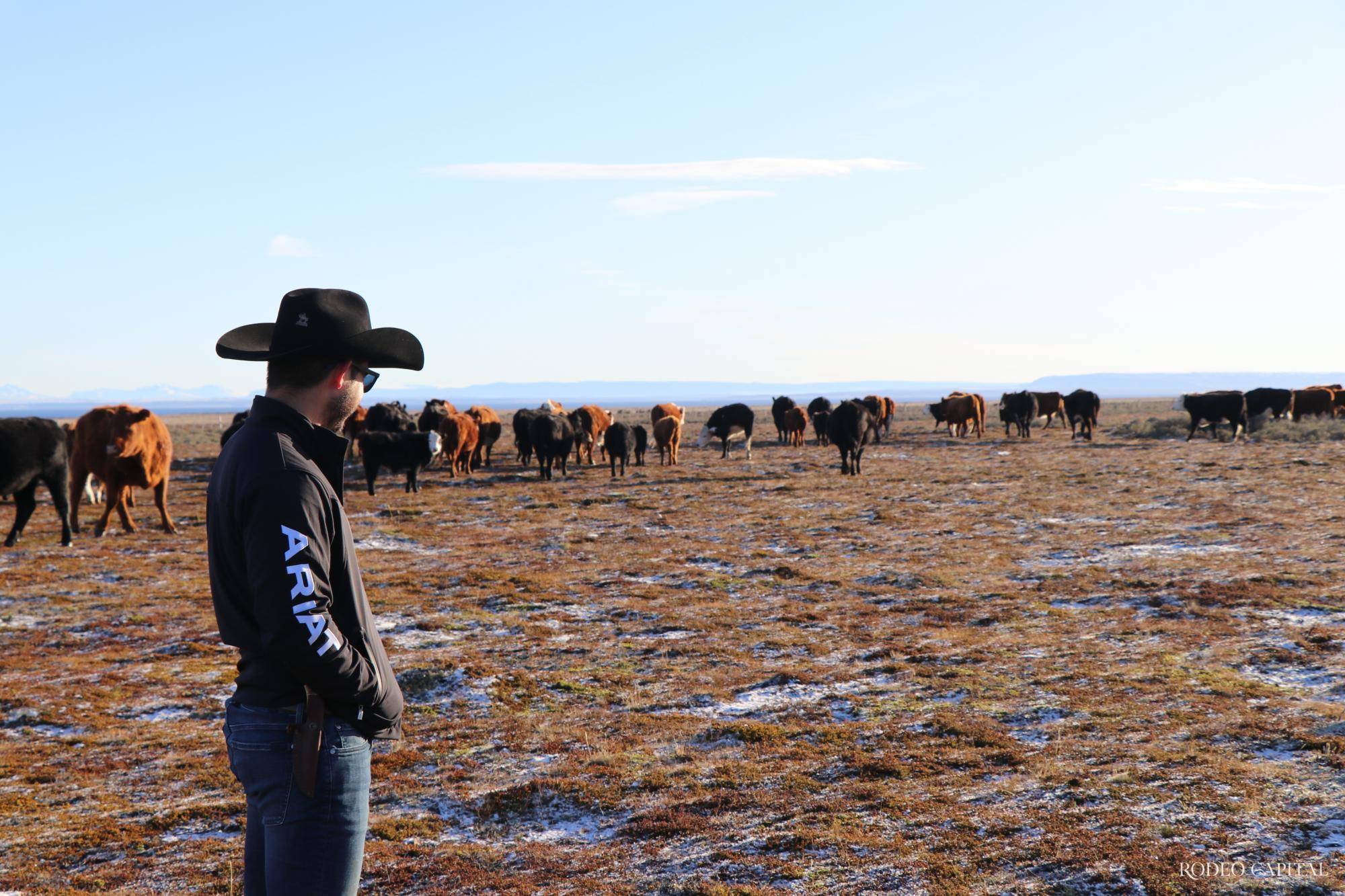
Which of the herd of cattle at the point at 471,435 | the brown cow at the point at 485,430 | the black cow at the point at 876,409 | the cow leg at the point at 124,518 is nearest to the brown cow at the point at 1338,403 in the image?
the herd of cattle at the point at 471,435

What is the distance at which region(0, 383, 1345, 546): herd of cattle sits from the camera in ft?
51.5

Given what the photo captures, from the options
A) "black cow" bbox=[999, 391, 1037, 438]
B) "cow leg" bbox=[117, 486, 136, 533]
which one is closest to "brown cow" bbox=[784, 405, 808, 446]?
"black cow" bbox=[999, 391, 1037, 438]

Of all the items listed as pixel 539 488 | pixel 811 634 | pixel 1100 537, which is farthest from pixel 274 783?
pixel 539 488

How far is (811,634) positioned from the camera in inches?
386

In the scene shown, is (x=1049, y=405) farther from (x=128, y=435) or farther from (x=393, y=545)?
(x=128, y=435)

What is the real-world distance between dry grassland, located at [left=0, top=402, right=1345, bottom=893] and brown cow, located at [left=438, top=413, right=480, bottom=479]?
1037 centimetres

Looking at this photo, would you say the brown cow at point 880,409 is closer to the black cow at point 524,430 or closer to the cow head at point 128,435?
the black cow at point 524,430

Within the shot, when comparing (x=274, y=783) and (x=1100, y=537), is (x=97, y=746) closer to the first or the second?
(x=274, y=783)

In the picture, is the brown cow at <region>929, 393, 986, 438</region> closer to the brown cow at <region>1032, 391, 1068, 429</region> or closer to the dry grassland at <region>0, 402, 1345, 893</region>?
the brown cow at <region>1032, 391, 1068, 429</region>

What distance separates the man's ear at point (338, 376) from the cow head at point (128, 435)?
577 inches

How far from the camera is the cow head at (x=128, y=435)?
15.6 metres

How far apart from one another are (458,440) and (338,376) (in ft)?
78.4

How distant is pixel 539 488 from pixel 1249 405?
35399 millimetres

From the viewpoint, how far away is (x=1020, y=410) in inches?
1677
